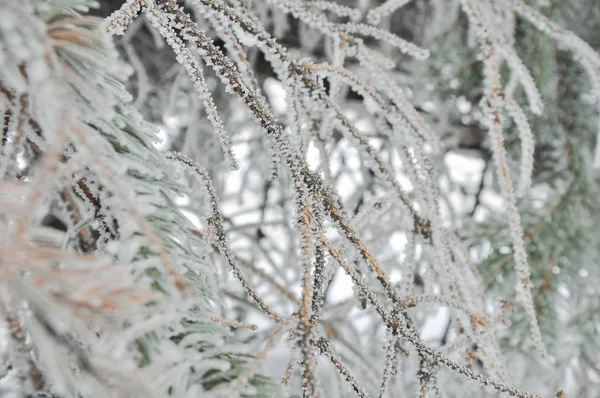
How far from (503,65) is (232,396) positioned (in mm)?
1071

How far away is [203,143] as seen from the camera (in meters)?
1.28

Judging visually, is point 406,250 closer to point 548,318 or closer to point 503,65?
point 548,318

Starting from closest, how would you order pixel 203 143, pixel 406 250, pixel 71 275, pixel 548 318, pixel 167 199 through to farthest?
1. pixel 71 275
2. pixel 167 199
3. pixel 406 250
4. pixel 548 318
5. pixel 203 143

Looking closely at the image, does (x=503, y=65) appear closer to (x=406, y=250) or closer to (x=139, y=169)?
(x=406, y=250)

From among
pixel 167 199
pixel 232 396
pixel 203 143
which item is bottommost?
pixel 232 396

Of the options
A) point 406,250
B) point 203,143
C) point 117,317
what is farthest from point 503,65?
point 117,317

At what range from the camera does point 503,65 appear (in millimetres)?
1188

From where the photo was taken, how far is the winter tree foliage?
27 centimetres

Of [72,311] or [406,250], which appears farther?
[406,250]

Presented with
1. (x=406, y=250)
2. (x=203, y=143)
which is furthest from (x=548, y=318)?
(x=203, y=143)

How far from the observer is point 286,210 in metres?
1.33

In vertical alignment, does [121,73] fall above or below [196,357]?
above

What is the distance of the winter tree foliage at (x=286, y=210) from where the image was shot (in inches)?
10.5

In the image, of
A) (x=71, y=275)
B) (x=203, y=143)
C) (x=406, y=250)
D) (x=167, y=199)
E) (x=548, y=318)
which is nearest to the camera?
(x=71, y=275)
